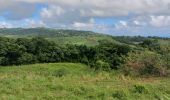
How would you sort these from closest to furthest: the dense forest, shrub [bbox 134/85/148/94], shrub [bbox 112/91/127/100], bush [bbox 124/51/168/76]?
shrub [bbox 112/91/127/100] < shrub [bbox 134/85/148/94] < bush [bbox 124/51/168/76] < the dense forest

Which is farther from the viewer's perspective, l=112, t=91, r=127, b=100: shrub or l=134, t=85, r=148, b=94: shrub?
l=134, t=85, r=148, b=94: shrub

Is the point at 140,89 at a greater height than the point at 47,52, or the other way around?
the point at 140,89

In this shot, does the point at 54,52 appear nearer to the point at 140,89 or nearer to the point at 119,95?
the point at 140,89

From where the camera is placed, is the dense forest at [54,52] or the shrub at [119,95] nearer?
the shrub at [119,95]

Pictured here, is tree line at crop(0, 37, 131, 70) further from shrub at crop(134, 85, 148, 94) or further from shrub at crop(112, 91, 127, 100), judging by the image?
shrub at crop(112, 91, 127, 100)

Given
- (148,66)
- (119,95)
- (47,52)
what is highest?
(119,95)

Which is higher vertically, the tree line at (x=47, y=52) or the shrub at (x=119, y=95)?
the shrub at (x=119, y=95)

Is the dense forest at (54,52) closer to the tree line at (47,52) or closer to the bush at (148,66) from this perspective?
the tree line at (47,52)

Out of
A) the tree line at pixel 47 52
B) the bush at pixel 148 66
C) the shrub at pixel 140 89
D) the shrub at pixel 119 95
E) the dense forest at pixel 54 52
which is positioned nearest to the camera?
the shrub at pixel 119 95

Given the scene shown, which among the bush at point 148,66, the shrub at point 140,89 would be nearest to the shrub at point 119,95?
the shrub at point 140,89

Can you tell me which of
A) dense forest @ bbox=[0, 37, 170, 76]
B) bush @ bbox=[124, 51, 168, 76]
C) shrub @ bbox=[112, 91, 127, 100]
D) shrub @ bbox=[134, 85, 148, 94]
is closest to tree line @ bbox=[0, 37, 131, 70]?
dense forest @ bbox=[0, 37, 170, 76]

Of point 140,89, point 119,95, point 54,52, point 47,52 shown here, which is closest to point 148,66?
point 140,89

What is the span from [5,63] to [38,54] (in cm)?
556

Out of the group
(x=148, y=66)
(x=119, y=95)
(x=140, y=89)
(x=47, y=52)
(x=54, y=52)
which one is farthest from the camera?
(x=47, y=52)
